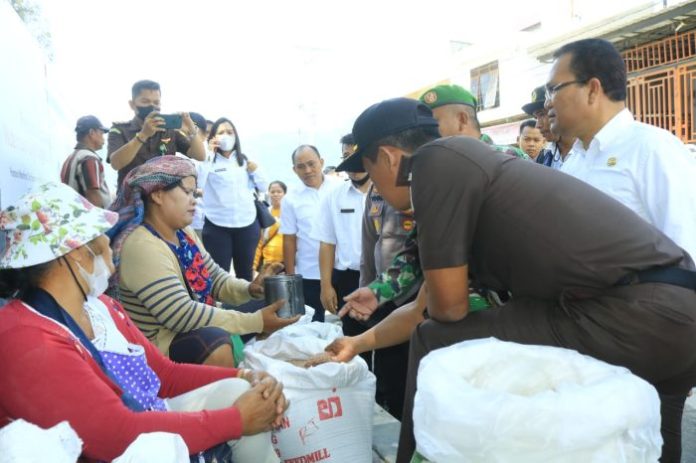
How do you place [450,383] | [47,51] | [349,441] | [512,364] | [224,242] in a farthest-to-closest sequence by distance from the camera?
1. [224,242]
2. [47,51]
3. [349,441]
4. [512,364]
5. [450,383]

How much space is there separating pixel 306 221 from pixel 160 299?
227 cm

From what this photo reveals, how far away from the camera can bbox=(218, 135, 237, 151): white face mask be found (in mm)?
5121

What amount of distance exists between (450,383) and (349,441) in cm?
115

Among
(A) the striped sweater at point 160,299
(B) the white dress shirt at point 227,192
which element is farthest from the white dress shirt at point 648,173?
(B) the white dress shirt at point 227,192

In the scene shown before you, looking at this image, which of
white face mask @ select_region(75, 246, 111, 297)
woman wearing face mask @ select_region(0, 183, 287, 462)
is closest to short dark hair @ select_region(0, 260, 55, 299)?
woman wearing face mask @ select_region(0, 183, 287, 462)

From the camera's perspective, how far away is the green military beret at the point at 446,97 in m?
2.88

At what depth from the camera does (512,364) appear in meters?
1.39

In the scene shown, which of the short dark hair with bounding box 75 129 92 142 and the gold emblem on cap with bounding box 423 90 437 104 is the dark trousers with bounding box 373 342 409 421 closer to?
the gold emblem on cap with bounding box 423 90 437 104

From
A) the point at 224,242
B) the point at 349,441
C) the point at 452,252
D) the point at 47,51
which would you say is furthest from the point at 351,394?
the point at 47,51

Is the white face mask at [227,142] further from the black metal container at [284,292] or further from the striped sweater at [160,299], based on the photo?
the black metal container at [284,292]

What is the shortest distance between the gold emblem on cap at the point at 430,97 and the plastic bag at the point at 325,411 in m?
1.40

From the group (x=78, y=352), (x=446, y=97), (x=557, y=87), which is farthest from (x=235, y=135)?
(x=78, y=352)

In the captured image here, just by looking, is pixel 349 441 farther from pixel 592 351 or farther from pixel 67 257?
pixel 67 257

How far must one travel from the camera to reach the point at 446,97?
9.46ft
